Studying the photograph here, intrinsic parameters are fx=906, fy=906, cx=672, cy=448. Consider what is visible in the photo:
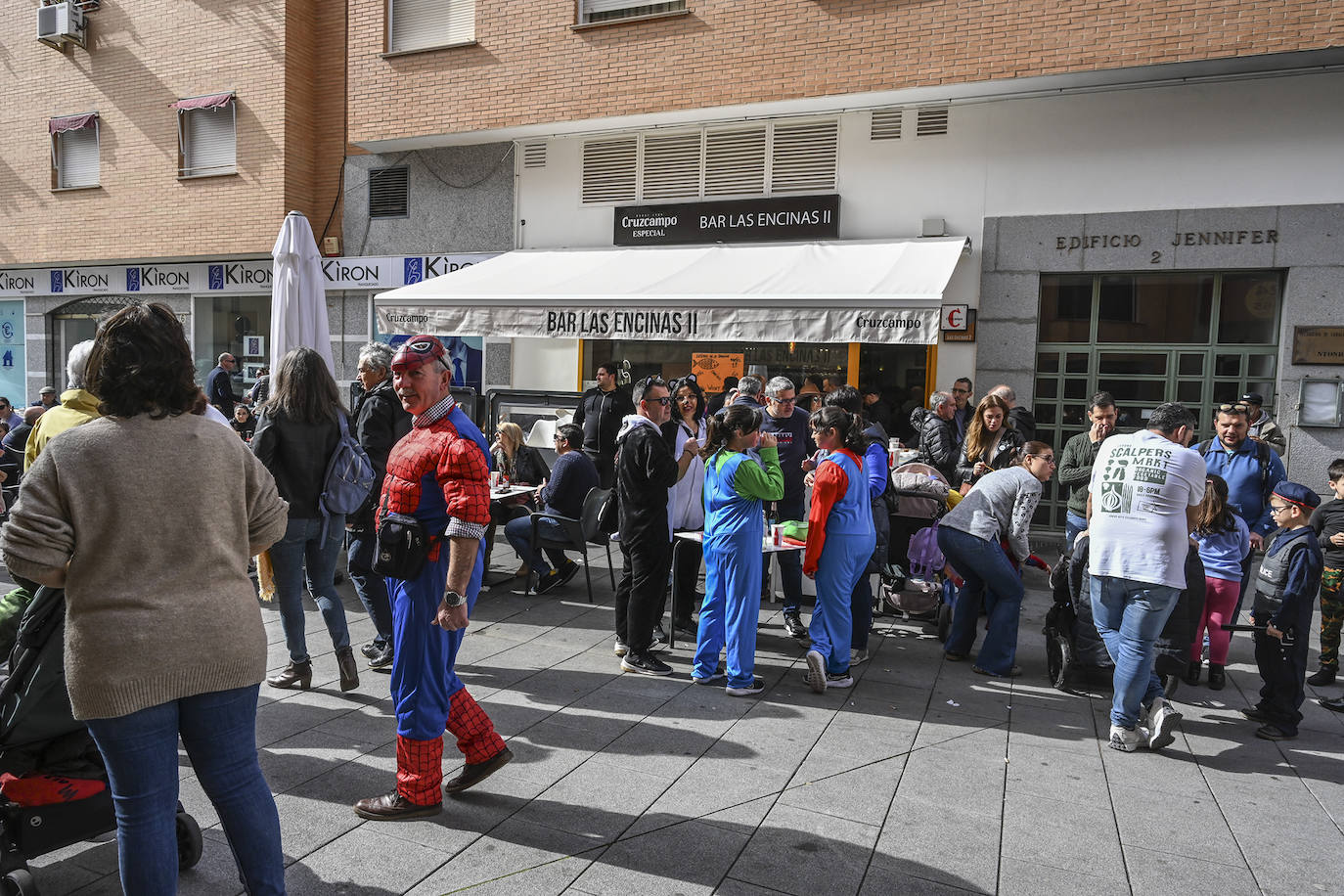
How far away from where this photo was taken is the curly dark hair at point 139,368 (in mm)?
2387

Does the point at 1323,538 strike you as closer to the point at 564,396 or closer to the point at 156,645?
the point at 156,645

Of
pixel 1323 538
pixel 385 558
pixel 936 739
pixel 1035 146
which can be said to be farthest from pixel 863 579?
pixel 1035 146

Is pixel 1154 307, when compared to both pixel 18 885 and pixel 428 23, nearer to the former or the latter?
pixel 428 23

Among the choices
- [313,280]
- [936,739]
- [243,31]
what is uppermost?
[243,31]

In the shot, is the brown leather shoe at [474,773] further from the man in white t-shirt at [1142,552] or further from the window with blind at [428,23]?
the window with blind at [428,23]

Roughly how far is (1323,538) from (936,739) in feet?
10.0

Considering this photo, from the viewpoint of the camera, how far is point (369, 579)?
5543 mm

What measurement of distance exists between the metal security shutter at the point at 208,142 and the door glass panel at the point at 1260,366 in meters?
14.7

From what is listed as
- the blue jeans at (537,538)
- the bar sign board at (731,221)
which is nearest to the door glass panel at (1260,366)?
the bar sign board at (731,221)

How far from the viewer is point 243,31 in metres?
14.5

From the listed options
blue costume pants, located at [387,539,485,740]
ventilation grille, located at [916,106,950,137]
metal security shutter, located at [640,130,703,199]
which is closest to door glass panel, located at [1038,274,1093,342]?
ventilation grille, located at [916,106,950,137]

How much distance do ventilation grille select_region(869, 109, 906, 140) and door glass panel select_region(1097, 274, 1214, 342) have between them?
3005 millimetres

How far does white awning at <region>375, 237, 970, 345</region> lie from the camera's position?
354 inches

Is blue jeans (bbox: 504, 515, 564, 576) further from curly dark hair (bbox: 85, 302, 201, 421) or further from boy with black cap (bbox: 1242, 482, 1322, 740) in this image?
curly dark hair (bbox: 85, 302, 201, 421)
